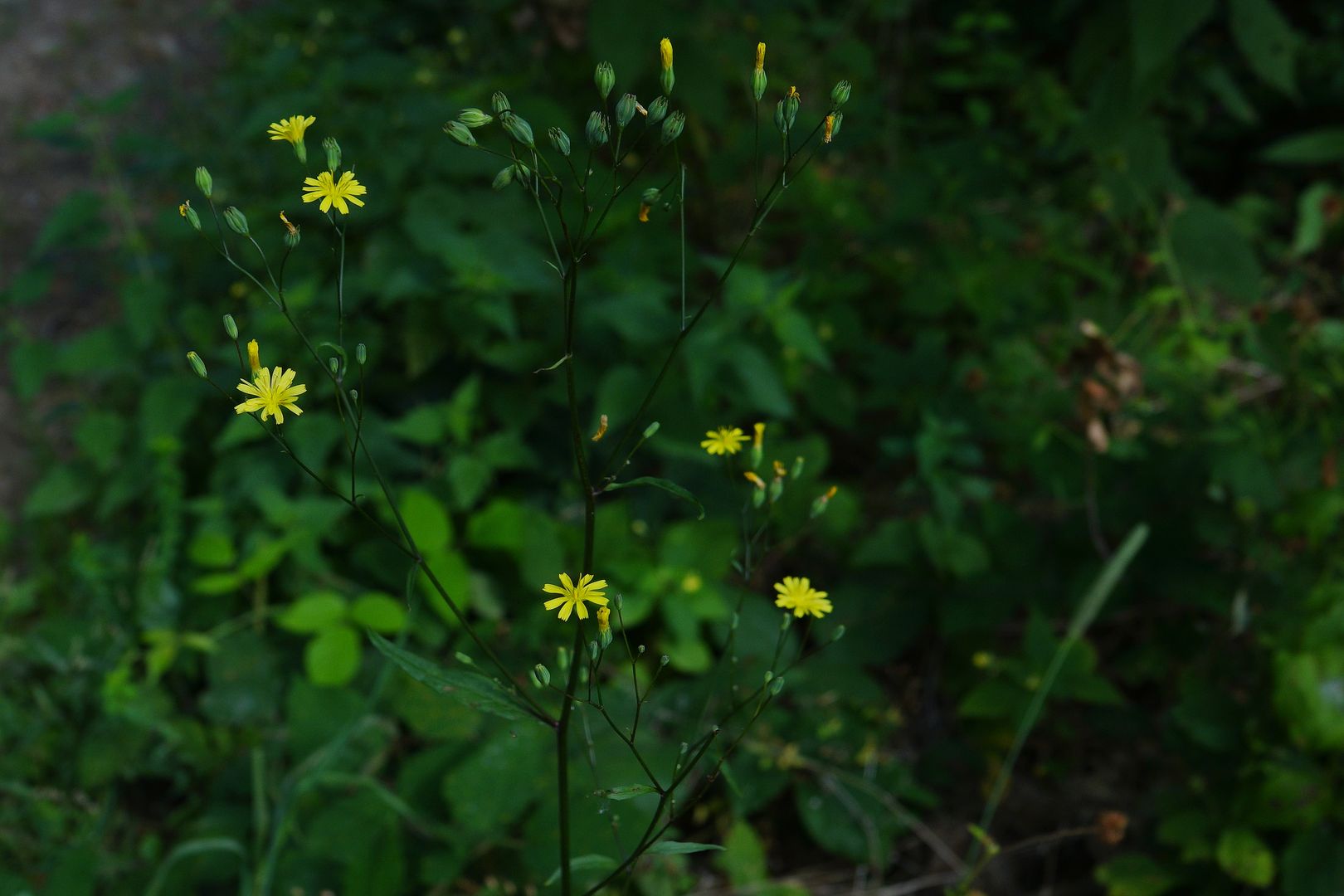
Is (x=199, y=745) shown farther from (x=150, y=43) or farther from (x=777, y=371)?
(x=150, y=43)

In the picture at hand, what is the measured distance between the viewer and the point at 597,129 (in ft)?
2.79

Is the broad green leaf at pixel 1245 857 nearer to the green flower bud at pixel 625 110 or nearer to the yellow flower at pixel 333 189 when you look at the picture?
the green flower bud at pixel 625 110

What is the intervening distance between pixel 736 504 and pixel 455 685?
1.56 m

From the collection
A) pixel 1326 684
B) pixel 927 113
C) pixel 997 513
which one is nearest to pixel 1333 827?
pixel 1326 684

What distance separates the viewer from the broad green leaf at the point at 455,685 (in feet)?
2.99

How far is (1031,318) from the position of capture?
2758 millimetres

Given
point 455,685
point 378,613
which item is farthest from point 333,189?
point 378,613

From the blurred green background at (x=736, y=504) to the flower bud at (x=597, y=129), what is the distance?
1.15m

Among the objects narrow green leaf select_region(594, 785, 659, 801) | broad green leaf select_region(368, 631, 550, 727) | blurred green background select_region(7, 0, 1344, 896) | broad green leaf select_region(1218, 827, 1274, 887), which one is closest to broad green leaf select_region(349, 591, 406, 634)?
blurred green background select_region(7, 0, 1344, 896)

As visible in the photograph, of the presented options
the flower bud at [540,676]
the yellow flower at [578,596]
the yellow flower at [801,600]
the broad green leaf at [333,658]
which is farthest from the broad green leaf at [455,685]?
the broad green leaf at [333,658]

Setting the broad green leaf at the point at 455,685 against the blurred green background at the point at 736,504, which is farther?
the blurred green background at the point at 736,504

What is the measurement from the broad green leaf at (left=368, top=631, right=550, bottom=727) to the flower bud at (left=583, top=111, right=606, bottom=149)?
47cm

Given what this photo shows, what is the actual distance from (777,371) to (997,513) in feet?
2.10

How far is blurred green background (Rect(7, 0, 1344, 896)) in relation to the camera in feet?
6.03
